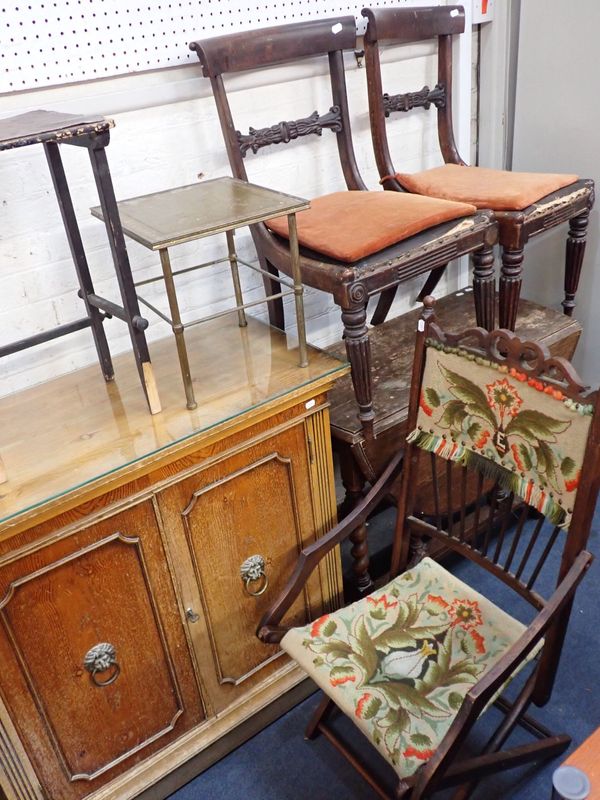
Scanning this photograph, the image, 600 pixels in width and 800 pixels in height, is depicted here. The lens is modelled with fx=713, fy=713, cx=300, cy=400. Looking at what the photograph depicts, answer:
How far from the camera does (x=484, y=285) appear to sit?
2.01 meters

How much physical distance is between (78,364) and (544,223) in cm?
140

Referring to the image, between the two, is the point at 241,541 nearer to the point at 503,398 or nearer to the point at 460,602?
the point at 460,602

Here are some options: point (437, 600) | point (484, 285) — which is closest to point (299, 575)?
point (437, 600)

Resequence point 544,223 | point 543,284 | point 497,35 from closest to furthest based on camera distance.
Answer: point 544,223 → point 497,35 → point 543,284

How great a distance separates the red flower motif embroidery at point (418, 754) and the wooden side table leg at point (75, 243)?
104 centimetres

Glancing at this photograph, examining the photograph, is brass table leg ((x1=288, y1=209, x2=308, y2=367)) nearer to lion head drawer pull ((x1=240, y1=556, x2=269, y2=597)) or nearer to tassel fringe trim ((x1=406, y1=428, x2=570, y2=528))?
tassel fringe trim ((x1=406, y1=428, x2=570, y2=528))

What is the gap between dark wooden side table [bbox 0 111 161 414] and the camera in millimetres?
1251

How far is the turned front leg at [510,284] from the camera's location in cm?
209

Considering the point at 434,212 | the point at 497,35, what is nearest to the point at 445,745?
the point at 434,212

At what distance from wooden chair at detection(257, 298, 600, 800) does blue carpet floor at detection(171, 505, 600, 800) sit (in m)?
0.07

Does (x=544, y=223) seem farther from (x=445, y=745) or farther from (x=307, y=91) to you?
(x=445, y=745)

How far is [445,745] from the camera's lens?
49.6 inches

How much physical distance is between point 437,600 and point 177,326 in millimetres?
874

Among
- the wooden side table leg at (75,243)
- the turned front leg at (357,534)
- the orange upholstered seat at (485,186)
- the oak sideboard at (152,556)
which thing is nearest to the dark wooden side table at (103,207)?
the wooden side table leg at (75,243)
